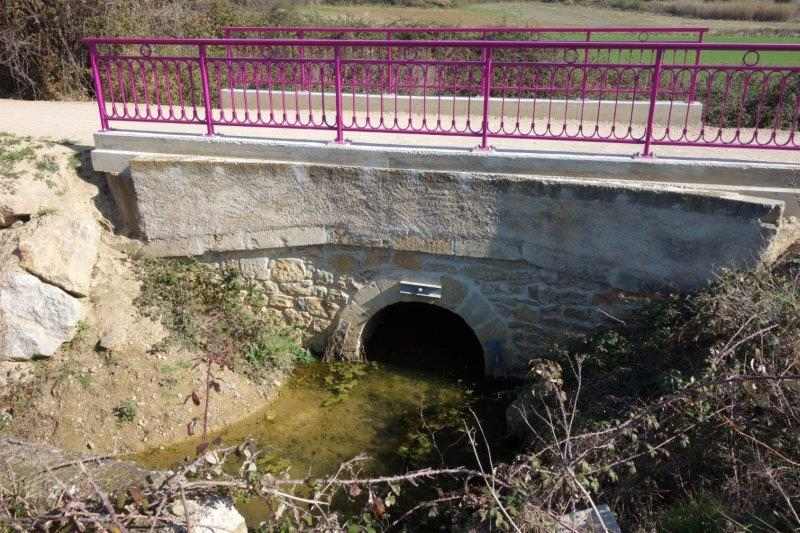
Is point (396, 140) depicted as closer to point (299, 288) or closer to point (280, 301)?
point (299, 288)

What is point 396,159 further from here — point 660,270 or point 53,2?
point 53,2

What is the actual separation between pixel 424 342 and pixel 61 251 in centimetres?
432

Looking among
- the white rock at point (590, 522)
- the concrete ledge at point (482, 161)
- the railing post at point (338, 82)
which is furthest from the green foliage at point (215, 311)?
the white rock at point (590, 522)

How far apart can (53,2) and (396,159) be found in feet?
25.8

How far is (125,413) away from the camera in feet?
20.5

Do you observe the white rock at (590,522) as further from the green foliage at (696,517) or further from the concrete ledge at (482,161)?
the concrete ledge at (482,161)

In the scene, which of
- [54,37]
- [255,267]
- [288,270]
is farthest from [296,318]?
[54,37]

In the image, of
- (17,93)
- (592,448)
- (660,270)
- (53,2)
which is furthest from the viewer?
(17,93)

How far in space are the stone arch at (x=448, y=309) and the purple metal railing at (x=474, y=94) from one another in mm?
1614

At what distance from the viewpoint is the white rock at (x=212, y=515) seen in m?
3.26

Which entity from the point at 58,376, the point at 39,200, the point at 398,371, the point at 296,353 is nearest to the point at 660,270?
the point at 398,371

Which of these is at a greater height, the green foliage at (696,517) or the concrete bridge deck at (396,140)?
the concrete bridge deck at (396,140)

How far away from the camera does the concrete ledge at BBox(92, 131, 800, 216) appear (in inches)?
230

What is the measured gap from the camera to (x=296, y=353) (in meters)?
7.65
